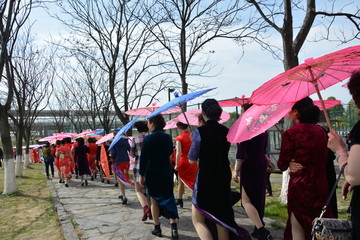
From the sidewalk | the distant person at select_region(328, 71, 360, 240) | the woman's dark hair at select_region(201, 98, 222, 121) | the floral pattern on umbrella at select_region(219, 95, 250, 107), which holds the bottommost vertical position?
the sidewalk

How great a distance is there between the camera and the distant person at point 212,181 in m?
3.52

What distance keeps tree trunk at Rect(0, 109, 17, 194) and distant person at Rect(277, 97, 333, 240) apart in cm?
910

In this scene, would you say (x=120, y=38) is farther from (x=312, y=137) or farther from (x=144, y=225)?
(x=312, y=137)

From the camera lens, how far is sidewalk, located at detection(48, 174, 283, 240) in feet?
16.8

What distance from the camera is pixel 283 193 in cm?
660

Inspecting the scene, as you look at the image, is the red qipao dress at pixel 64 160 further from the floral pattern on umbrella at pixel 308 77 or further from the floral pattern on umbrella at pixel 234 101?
the floral pattern on umbrella at pixel 308 77

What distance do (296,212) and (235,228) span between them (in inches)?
29.2

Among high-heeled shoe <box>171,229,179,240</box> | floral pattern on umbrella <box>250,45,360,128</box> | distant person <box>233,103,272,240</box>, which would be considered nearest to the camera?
floral pattern on umbrella <box>250,45,360,128</box>

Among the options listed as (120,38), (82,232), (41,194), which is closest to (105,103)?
(120,38)

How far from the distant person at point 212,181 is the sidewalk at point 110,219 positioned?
1.39 metres

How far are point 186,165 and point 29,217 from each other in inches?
148

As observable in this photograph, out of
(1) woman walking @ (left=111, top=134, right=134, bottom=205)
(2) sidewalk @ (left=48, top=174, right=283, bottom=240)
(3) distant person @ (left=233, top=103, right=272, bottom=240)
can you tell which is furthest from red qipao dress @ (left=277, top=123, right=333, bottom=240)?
(1) woman walking @ (left=111, top=134, right=134, bottom=205)

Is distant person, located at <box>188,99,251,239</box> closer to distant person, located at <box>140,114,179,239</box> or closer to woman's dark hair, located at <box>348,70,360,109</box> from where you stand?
distant person, located at <box>140,114,179,239</box>

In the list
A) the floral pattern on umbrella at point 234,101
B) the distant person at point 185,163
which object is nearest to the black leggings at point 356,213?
the floral pattern on umbrella at point 234,101
